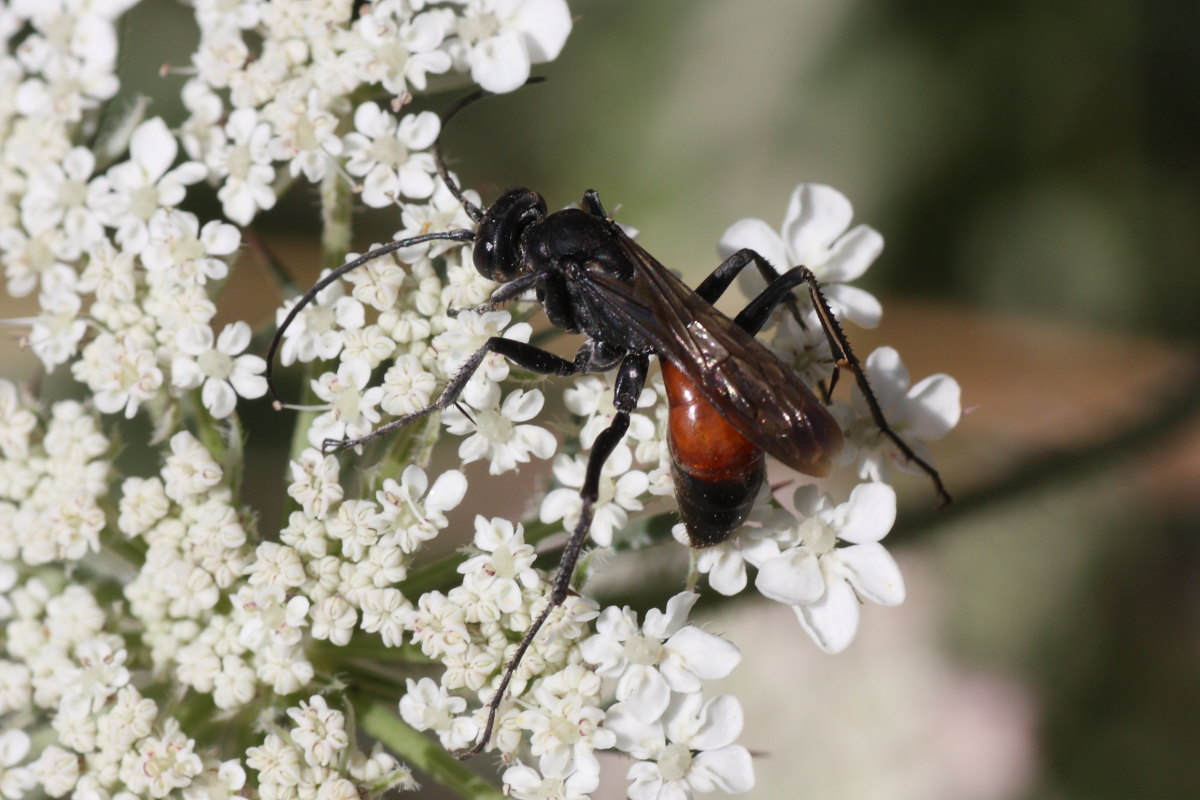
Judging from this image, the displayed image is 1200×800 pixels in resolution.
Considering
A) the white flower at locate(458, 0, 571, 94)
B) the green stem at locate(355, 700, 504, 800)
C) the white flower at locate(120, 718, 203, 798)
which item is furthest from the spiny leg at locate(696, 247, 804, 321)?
the white flower at locate(120, 718, 203, 798)

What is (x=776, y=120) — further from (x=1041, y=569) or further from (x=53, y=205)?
(x=53, y=205)

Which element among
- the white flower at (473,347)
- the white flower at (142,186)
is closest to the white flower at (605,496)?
the white flower at (473,347)

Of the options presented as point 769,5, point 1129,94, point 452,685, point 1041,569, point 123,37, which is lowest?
point 452,685

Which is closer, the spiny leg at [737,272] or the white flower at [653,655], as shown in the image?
the white flower at [653,655]

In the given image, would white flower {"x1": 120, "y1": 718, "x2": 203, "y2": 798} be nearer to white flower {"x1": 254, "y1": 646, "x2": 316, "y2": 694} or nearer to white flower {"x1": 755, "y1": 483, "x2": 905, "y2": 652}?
white flower {"x1": 254, "y1": 646, "x2": 316, "y2": 694}

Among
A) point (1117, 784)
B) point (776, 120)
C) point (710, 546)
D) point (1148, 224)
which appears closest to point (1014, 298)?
point (1148, 224)

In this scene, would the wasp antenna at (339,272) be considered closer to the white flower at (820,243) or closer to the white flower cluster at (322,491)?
the white flower cluster at (322,491)

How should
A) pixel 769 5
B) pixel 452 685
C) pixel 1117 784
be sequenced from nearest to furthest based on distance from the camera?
pixel 452 685 < pixel 1117 784 < pixel 769 5
